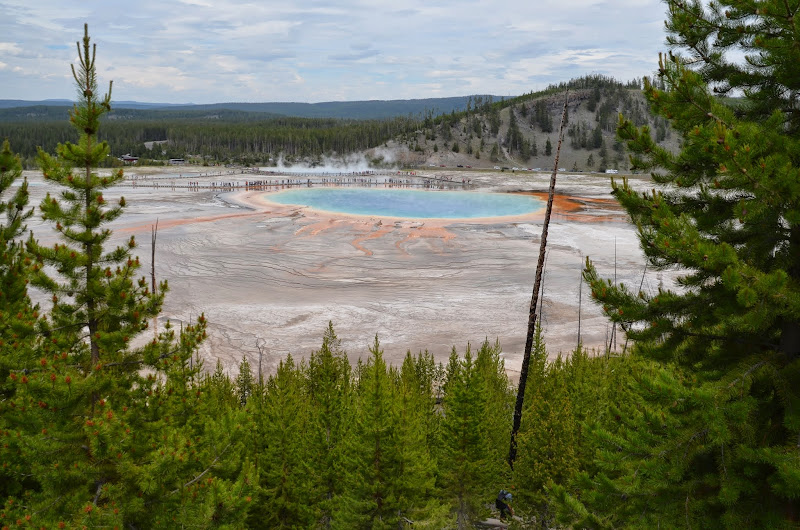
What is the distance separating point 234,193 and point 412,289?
57.2 m

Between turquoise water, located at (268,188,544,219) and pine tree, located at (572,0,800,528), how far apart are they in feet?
199

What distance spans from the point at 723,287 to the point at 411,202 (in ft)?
254

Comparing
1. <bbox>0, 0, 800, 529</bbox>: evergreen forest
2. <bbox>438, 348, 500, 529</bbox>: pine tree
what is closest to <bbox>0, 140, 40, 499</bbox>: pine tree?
<bbox>0, 0, 800, 529</bbox>: evergreen forest

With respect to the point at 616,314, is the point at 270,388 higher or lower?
lower

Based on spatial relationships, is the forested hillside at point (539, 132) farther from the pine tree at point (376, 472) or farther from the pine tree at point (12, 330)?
the pine tree at point (12, 330)

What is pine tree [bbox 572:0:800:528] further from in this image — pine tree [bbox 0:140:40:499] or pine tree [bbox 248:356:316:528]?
pine tree [bbox 248:356:316:528]

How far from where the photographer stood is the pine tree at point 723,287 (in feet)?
21.8

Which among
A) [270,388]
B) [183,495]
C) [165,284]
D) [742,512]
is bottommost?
[270,388]

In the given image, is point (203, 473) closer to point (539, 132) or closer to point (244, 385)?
point (244, 385)

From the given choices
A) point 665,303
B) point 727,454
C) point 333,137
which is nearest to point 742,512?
point 727,454

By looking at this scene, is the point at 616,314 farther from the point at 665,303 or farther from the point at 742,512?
the point at 742,512

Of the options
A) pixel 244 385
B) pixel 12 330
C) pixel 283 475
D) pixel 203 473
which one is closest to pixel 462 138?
pixel 244 385

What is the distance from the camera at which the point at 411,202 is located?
84438mm

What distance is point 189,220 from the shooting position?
62406 millimetres
